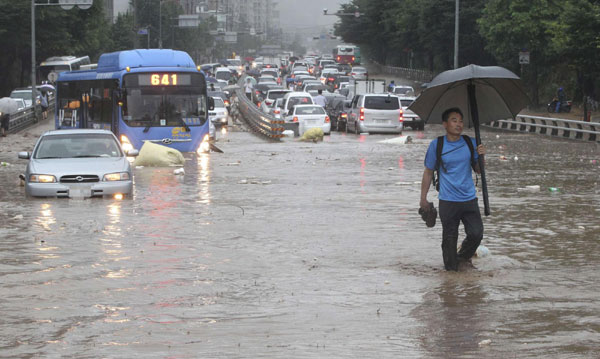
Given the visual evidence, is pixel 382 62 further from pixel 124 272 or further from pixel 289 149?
pixel 124 272

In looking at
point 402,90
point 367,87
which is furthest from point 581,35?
point 402,90

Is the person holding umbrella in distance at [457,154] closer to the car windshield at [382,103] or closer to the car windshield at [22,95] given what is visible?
the car windshield at [382,103]

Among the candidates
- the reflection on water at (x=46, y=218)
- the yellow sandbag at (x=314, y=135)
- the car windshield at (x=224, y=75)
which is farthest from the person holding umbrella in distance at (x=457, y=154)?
the car windshield at (x=224, y=75)

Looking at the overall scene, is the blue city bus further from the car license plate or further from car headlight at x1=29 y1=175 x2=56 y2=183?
the car license plate

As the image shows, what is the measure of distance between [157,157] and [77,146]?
807 cm

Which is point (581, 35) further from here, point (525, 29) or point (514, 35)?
point (514, 35)

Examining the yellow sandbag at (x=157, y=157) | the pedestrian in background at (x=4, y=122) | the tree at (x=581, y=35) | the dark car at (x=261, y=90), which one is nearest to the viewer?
the yellow sandbag at (x=157, y=157)

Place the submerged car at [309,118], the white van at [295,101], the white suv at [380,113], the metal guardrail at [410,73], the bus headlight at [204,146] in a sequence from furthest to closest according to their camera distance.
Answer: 1. the metal guardrail at [410,73]
2. the white van at [295,101]
3. the submerged car at [309,118]
4. the white suv at [380,113]
5. the bus headlight at [204,146]

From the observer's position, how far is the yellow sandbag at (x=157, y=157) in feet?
92.0

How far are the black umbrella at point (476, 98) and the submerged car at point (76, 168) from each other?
314 inches

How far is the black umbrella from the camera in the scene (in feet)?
38.8

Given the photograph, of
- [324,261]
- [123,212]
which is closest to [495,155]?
[123,212]

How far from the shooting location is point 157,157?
2811cm

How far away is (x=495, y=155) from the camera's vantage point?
32688 mm
